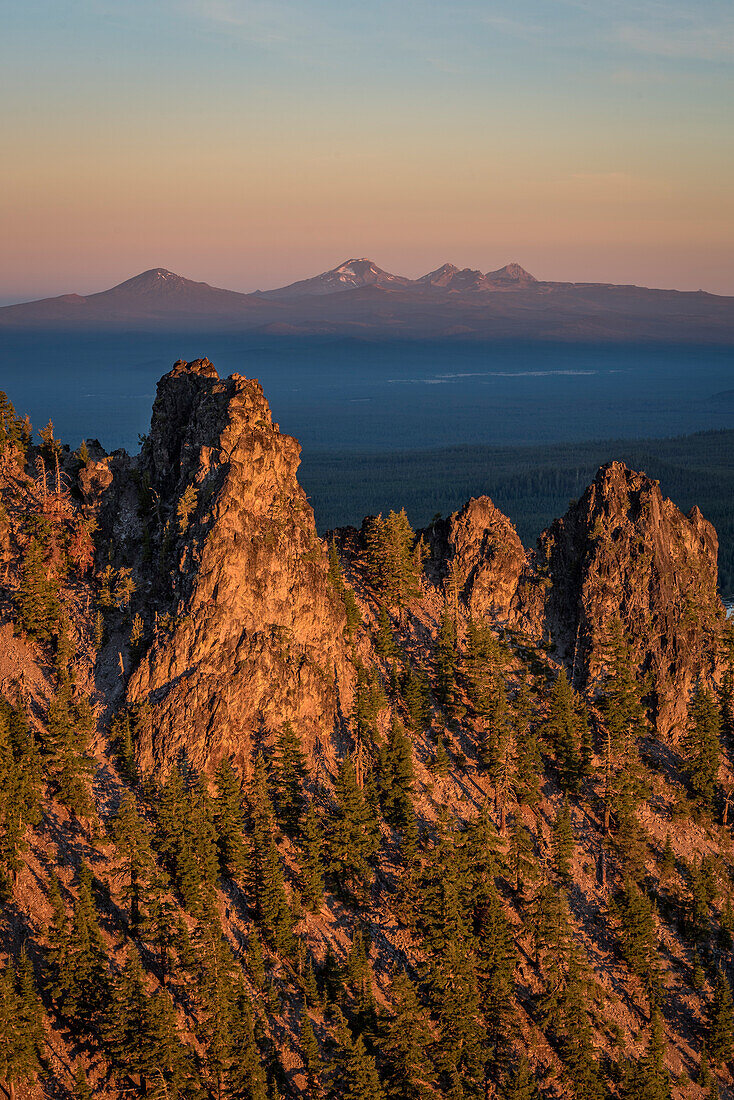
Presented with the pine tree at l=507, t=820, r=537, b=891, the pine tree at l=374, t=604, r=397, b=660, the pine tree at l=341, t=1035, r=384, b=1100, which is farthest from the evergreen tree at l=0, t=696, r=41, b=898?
the pine tree at l=507, t=820, r=537, b=891

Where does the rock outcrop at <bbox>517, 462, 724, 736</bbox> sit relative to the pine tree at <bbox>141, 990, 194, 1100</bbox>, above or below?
above

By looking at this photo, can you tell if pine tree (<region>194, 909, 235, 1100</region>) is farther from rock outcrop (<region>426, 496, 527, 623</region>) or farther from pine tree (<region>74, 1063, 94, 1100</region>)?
rock outcrop (<region>426, 496, 527, 623</region>)

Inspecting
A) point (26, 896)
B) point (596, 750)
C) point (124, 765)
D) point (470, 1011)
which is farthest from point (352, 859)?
point (596, 750)

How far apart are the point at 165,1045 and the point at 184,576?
3074 cm

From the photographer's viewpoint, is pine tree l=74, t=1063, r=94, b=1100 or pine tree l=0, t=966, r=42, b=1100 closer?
pine tree l=0, t=966, r=42, b=1100

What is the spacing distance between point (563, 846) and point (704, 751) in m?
16.9

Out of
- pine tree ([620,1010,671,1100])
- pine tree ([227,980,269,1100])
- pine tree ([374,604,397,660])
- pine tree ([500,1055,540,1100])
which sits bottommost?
pine tree ([620,1010,671,1100])

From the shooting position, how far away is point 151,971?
192ft

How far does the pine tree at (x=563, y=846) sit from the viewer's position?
71.8 m

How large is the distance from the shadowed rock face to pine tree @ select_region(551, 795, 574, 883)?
58.2ft

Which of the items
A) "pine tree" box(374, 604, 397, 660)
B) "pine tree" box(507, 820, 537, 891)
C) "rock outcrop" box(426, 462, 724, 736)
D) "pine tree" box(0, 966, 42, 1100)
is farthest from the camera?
"rock outcrop" box(426, 462, 724, 736)

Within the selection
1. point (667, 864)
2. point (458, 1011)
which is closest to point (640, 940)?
point (667, 864)

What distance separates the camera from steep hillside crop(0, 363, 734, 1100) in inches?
2295

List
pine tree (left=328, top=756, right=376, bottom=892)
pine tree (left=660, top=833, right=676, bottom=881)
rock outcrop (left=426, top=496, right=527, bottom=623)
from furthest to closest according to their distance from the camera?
rock outcrop (left=426, top=496, right=527, bottom=623)
pine tree (left=660, top=833, right=676, bottom=881)
pine tree (left=328, top=756, right=376, bottom=892)
